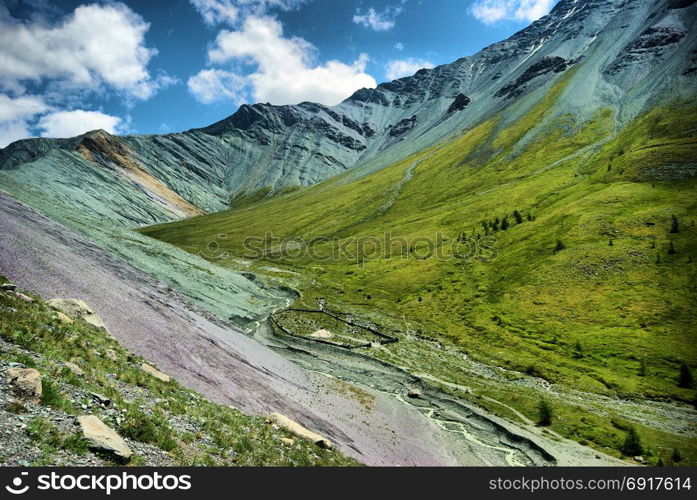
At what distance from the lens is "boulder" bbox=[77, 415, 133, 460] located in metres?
12.9

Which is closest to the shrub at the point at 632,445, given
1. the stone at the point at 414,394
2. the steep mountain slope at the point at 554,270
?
the steep mountain slope at the point at 554,270

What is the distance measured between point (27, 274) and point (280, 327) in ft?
143

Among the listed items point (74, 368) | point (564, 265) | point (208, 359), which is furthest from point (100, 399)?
point (564, 265)

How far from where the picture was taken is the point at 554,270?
251 feet

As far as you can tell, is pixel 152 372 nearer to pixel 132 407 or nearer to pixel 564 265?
pixel 132 407

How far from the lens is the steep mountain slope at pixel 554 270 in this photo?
46.9m

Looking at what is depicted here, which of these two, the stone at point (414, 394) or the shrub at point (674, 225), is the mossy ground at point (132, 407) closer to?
the stone at point (414, 394)
